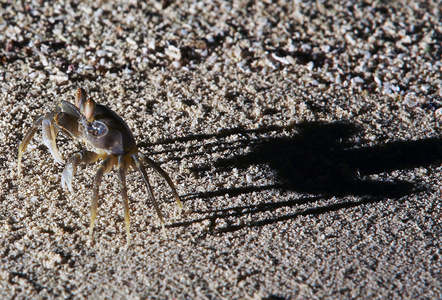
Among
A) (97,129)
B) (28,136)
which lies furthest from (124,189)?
(28,136)

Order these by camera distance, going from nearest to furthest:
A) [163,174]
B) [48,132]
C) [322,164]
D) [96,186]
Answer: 1. [96,186]
2. [163,174]
3. [48,132]
4. [322,164]

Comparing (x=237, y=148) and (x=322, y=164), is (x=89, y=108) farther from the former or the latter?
(x=322, y=164)

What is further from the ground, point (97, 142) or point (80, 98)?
point (80, 98)

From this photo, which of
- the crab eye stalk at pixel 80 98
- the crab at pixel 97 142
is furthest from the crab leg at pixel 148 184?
the crab eye stalk at pixel 80 98

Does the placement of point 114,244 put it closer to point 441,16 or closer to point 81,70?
point 81,70

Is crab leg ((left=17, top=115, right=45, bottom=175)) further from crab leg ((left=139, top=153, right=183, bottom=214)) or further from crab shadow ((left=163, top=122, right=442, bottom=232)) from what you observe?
crab shadow ((left=163, top=122, right=442, bottom=232))

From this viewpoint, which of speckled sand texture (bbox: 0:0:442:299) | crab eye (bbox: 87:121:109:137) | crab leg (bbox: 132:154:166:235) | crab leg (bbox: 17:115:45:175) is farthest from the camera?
crab leg (bbox: 17:115:45:175)

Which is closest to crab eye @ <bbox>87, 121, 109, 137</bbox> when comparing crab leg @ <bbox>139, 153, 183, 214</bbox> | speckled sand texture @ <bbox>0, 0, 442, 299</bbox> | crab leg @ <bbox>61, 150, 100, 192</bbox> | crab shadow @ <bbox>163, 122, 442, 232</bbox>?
crab leg @ <bbox>61, 150, 100, 192</bbox>

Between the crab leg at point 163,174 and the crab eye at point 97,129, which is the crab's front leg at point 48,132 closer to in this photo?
the crab eye at point 97,129
